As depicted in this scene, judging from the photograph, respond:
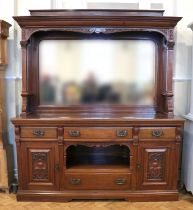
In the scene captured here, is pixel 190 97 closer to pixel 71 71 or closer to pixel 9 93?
pixel 71 71

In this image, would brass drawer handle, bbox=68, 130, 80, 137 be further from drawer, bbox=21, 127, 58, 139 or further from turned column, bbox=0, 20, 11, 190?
turned column, bbox=0, 20, 11, 190

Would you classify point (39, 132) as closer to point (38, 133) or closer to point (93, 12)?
point (38, 133)

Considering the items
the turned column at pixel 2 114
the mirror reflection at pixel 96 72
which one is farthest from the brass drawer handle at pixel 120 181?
the turned column at pixel 2 114

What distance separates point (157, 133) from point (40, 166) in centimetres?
119

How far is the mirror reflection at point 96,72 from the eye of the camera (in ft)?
9.61

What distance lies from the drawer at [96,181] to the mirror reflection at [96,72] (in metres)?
0.81

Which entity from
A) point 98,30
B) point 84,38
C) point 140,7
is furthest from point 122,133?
point 140,7

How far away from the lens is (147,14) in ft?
8.82

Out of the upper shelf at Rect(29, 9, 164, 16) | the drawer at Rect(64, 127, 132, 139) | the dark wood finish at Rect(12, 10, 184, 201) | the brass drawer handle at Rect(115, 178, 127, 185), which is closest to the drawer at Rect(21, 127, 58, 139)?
the dark wood finish at Rect(12, 10, 184, 201)

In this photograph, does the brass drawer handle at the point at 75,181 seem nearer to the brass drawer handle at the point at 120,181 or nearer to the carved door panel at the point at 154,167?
the brass drawer handle at the point at 120,181

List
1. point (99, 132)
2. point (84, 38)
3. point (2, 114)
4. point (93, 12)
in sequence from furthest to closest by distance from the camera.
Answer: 1. point (84, 38)
2. point (2, 114)
3. point (93, 12)
4. point (99, 132)

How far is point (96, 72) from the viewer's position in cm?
296

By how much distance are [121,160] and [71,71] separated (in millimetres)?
1125

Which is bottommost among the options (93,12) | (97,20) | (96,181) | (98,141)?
(96,181)
